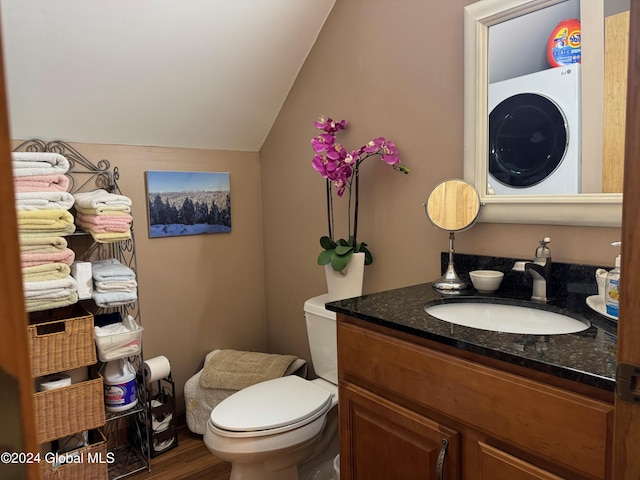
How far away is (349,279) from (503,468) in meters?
1.04

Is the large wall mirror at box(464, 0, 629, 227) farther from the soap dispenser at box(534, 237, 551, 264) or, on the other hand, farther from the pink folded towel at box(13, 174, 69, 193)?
the pink folded towel at box(13, 174, 69, 193)

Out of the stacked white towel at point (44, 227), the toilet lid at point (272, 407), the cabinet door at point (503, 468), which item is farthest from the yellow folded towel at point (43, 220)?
the cabinet door at point (503, 468)

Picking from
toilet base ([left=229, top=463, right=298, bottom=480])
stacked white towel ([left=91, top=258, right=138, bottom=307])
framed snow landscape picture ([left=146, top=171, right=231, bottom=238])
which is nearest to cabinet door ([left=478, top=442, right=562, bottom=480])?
toilet base ([left=229, top=463, right=298, bottom=480])

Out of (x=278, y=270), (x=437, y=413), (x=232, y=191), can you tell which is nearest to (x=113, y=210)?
(x=232, y=191)

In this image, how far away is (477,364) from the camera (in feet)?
3.32

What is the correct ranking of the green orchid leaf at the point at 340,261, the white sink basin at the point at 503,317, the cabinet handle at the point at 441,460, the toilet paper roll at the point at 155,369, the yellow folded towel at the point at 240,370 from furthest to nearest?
the yellow folded towel at the point at 240,370
the toilet paper roll at the point at 155,369
the green orchid leaf at the point at 340,261
the white sink basin at the point at 503,317
the cabinet handle at the point at 441,460

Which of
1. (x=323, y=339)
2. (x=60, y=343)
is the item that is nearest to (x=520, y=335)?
(x=323, y=339)

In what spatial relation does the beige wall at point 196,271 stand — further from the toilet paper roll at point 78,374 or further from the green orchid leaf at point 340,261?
the green orchid leaf at point 340,261

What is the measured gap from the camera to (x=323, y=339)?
195 cm

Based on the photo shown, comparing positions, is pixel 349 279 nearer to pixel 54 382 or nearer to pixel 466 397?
pixel 466 397

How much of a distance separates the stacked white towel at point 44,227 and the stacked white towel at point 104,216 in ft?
0.30

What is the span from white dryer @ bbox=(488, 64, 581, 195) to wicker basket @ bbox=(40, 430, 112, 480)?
1.93m

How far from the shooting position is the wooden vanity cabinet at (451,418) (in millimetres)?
857

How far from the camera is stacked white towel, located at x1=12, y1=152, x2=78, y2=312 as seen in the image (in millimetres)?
1702
